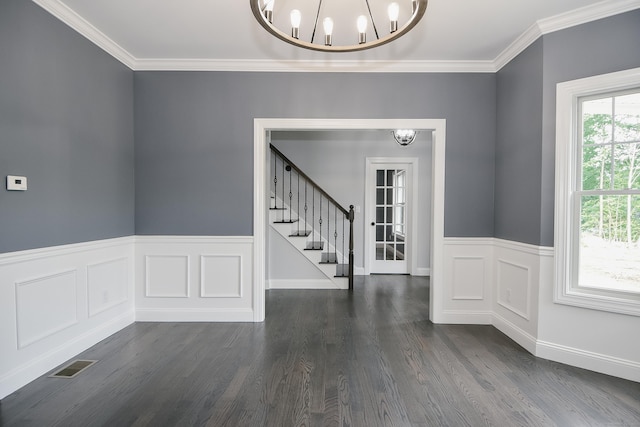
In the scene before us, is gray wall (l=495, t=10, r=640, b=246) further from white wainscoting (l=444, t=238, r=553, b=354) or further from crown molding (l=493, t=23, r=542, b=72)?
white wainscoting (l=444, t=238, r=553, b=354)

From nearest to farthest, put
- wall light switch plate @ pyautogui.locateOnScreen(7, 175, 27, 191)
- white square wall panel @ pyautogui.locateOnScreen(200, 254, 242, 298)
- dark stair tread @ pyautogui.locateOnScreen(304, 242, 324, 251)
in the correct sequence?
wall light switch plate @ pyautogui.locateOnScreen(7, 175, 27, 191) < white square wall panel @ pyautogui.locateOnScreen(200, 254, 242, 298) < dark stair tread @ pyautogui.locateOnScreen(304, 242, 324, 251)

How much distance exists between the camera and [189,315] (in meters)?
3.57

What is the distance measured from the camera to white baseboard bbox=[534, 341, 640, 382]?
7.90 ft

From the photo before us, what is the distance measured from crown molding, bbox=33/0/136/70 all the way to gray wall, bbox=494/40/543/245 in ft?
12.9

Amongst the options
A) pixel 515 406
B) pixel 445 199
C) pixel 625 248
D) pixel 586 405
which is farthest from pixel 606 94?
pixel 515 406

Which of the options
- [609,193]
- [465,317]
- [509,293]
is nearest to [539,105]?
[609,193]

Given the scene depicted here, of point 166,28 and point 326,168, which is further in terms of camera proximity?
point 326,168

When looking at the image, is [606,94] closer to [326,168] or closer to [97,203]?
[326,168]

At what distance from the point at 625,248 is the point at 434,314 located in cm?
175

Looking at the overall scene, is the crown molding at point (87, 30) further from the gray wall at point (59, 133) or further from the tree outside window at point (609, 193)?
the tree outside window at point (609, 193)

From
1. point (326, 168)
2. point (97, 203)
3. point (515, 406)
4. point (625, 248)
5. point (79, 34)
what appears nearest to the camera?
point (515, 406)

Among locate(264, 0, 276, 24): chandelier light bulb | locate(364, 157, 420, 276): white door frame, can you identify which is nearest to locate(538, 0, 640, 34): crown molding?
locate(264, 0, 276, 24): chandelier light bulb

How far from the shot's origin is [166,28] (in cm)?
290

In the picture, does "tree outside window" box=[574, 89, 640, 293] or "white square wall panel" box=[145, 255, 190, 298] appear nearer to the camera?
"tree outside window" box=[574, 89, 640, 293]
